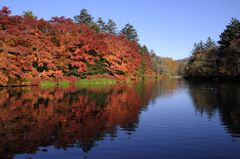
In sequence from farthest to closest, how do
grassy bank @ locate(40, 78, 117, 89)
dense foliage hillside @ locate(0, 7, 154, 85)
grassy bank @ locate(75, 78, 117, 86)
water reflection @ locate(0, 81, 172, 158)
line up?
grassy bank @ locate(75, 78, 117, 86)
grassy bank @ locate(40, 78, 117, 89)
dense foliage hillside @ locate(0, 7, 154, 85)
water reflection @ locate(0, 81, 172, 158)

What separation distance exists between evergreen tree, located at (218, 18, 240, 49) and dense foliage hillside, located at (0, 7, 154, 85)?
84.3 ft

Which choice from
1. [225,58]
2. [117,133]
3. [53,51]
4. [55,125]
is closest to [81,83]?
[53,51]

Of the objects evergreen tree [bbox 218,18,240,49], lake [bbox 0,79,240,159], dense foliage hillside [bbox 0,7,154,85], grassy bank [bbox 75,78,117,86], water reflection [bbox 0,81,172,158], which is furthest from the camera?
evergreen tree [bbox 218,18,240,49]

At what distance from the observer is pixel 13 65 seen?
4547cm

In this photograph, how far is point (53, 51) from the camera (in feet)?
184

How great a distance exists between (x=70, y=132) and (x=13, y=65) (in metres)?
32.7

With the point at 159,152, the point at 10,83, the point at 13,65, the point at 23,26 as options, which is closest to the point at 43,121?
the point at 159,152

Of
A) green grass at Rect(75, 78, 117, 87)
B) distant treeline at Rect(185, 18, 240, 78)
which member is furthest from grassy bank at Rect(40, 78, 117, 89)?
distant treeline at Rect(185, 18, 240, 78)

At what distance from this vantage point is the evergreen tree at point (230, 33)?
7409 cm

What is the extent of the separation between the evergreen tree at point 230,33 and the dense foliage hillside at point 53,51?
25.7 metres

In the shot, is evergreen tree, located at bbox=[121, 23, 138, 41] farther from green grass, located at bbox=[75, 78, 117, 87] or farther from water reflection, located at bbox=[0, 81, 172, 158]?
water reflection, located at bbox=[0, 81, 172, 158]

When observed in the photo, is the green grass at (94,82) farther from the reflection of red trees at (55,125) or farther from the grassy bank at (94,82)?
the reflection of red trees at (55,125)

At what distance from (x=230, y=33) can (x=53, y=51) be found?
44.7 meters

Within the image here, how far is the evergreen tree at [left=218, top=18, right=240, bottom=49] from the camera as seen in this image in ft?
243
